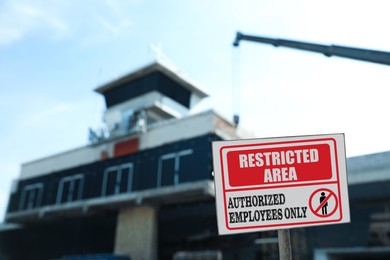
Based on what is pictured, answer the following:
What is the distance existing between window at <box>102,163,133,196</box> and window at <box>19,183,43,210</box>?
868 cm

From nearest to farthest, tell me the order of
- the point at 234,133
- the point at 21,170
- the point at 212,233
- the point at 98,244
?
the point at 212,233
the point at 234,133
the point at 98,244
the point at 21,170

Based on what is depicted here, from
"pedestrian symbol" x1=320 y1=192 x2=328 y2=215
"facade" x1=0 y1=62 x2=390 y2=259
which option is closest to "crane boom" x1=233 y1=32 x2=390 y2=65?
"facade" x1=0 y1=62 x2=390 y2=259

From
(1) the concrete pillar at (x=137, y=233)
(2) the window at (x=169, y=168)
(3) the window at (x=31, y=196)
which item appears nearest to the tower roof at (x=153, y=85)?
(2) the window at (x=169, y=168)

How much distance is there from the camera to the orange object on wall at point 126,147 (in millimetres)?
27766

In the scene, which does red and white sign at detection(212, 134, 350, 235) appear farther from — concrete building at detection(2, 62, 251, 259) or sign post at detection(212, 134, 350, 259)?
concrete building at detection(2, 62, 251, 259)

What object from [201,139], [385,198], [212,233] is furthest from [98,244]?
[385,198]

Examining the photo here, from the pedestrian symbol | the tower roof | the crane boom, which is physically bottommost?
the pedestrian symbol

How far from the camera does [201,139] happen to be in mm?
24156

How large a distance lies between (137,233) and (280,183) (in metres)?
24.6

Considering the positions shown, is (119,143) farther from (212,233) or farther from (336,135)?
(336,135)

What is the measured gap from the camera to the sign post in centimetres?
314

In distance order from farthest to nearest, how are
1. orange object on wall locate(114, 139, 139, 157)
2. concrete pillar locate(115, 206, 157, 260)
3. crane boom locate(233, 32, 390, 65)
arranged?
orange object on wall locate(114, 139, 139, 157), concrete pillar locate(115, 206, 157, 260), crane boom locate(233, 32, 390, 65)

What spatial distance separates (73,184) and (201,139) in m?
13.2

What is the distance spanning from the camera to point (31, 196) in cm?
3375
